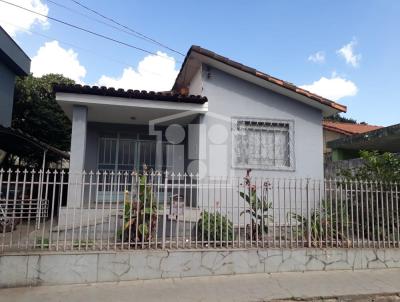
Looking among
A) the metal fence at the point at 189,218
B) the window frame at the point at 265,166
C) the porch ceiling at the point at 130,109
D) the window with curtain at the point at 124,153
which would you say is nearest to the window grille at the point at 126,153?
the window with curtain at the point at 124,153

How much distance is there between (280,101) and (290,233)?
11.9ft

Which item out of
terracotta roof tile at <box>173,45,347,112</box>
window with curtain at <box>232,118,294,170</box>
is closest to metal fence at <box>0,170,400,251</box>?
window with curtain at <box>232,118,294,170</box>

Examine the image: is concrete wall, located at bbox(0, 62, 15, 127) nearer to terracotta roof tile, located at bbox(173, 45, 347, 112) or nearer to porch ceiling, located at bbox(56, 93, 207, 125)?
porch ceiling, located at bbox(56, 93, 207, 125)

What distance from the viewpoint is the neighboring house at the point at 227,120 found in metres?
7.80

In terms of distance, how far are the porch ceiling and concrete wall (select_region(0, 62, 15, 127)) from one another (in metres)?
4.43

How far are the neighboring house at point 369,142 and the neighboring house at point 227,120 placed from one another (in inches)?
81.3

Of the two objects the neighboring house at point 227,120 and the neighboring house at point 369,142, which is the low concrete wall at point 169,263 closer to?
the neighboring house at point 227,120

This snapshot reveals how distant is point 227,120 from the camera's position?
8.30 m

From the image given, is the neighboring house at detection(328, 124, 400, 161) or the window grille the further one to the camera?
the neighboring house at detection(328, 124, 400, 161)

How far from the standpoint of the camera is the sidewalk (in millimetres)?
4777

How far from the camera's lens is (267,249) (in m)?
6.03

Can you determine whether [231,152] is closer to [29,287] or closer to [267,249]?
[267,249]

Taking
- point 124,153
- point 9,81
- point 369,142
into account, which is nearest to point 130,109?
point 124,153

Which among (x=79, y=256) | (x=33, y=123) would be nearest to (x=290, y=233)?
(x=79, y=256)
